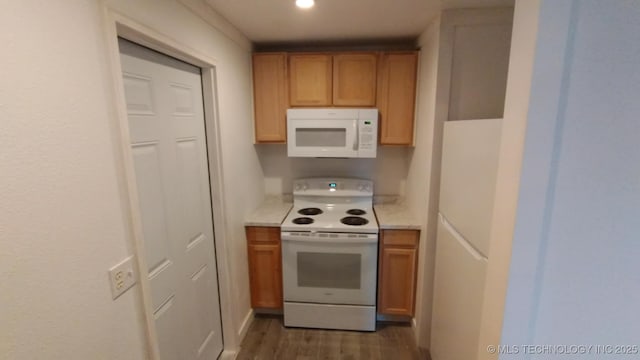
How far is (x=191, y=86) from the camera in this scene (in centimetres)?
173

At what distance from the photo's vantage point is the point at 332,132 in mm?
2510

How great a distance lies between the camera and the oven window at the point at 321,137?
2.51m

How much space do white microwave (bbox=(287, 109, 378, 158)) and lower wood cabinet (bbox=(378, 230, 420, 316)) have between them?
0.74 meters

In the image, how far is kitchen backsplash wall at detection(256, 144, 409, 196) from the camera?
9.50 feet

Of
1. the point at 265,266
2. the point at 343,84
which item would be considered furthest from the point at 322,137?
the point at 265,266

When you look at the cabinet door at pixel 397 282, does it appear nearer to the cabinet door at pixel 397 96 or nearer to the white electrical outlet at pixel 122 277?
the cabinet door at pixel 397 96

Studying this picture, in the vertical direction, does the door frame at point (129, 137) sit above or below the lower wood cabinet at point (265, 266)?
above

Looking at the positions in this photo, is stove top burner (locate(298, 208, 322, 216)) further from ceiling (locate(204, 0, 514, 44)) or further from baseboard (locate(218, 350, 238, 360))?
ceiling (locate(204, 0, 514, 44))

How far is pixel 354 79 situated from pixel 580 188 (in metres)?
1.93

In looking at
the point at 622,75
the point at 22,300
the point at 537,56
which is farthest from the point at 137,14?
the point at 622,75

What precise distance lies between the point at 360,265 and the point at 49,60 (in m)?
2.15

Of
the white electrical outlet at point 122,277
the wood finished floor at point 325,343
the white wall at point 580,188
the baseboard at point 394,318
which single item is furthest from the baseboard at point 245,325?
the white wall at point 580,188

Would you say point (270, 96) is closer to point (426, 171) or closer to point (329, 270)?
point (426, 171)

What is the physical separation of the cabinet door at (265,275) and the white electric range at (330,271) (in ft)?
0.37
